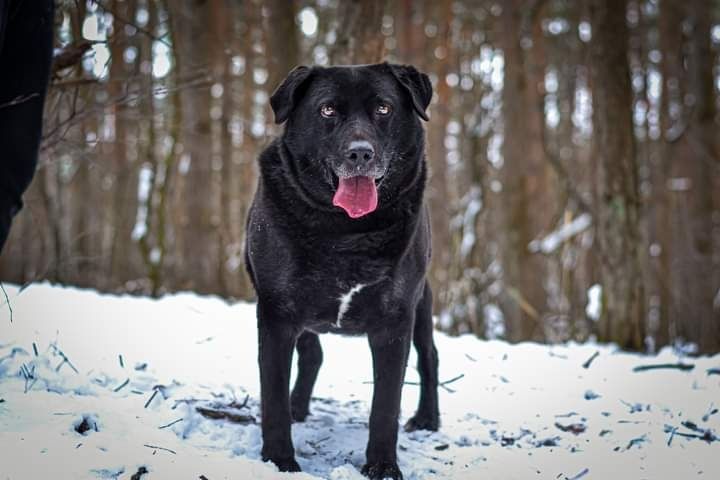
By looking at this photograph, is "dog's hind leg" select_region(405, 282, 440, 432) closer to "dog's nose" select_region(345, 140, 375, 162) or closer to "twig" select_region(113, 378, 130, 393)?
"dog's nose" select_region(345, 140, 375, 162)

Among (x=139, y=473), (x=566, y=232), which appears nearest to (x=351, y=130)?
(x=139, y=473)

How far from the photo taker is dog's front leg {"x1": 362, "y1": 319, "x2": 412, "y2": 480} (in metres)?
3.07

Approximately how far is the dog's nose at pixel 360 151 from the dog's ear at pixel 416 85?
20.8 inches

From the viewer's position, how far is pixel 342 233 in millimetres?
3154

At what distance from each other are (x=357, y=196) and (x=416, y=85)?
0.80 metres

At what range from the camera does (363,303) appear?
3139 mm

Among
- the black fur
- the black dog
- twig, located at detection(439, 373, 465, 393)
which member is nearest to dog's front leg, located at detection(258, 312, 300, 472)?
the black dog

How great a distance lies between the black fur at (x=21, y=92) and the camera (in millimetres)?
2883

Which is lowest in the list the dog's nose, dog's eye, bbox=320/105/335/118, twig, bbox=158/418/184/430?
twig, bbox=158/418/184/430

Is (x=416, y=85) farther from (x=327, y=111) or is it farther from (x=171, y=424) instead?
(x=171, y=424)

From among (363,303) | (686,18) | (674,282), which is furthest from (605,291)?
(686,18)

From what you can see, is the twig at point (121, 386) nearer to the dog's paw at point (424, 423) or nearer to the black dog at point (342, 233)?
the black dog at point (342, 233)

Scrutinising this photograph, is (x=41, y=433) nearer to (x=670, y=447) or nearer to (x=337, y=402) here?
(x=337, y=402)

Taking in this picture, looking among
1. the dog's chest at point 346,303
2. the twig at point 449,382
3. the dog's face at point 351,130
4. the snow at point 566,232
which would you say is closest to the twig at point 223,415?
the dog's chest at point 346,303
